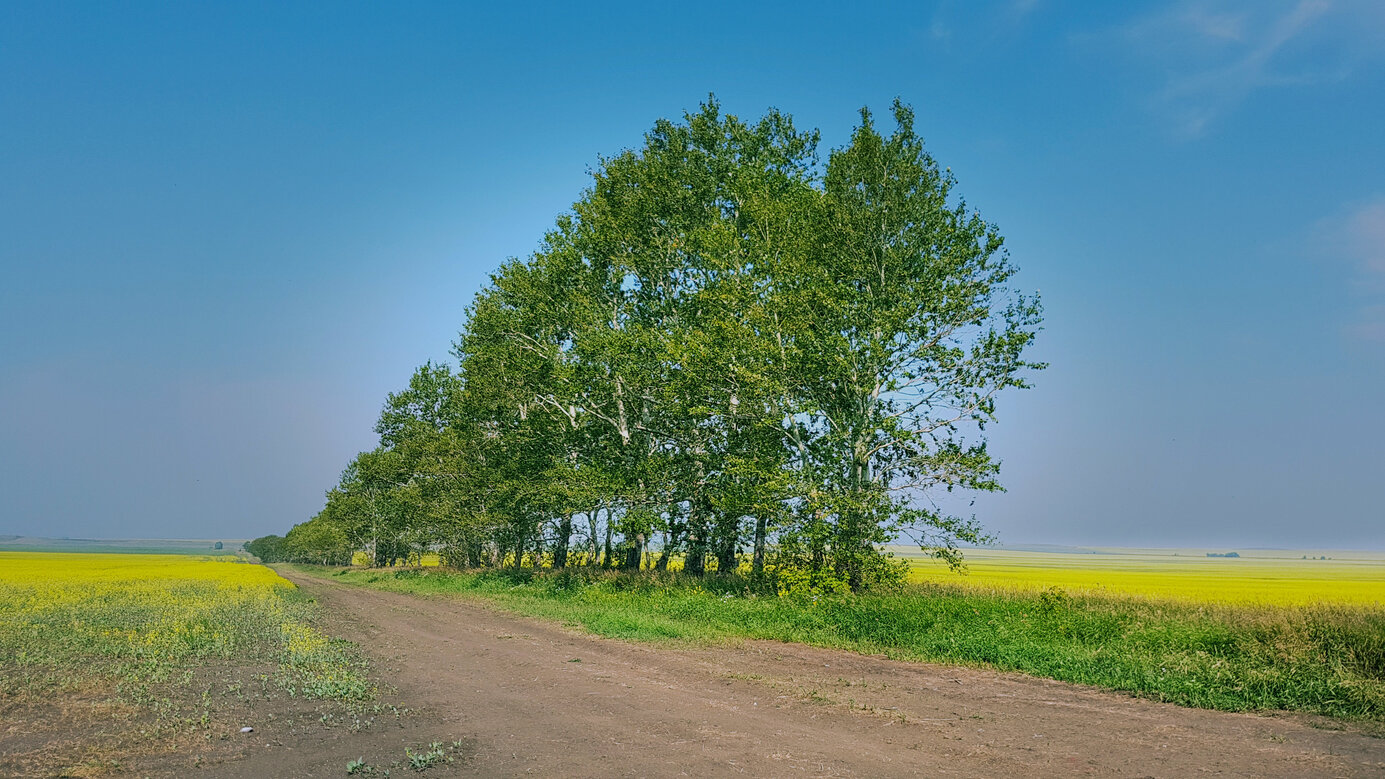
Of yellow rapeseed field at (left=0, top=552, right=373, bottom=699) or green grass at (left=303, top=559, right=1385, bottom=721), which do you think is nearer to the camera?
green grass at (left=303, top=559, right=1385, bottom=721)

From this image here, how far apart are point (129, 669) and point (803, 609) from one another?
14.1 meters

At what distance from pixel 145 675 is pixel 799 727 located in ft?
33.3

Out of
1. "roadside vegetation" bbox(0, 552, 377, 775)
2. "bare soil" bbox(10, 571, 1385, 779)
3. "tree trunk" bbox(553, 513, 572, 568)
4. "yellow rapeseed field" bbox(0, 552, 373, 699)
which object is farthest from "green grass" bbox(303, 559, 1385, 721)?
"tree trunk" bbox(553, 513, 572, 568)

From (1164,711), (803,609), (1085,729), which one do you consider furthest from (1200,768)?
(803,609)

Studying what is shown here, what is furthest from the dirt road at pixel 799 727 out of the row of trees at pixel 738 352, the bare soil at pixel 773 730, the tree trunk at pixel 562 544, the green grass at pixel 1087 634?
the tree trunk at pixel 562 544

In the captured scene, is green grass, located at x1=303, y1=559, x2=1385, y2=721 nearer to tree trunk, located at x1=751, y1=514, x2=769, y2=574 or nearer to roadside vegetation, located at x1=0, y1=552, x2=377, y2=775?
tree trunk, located at x1=751, y1=514, x2=769, y2=574

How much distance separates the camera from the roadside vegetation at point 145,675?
7.84 metres

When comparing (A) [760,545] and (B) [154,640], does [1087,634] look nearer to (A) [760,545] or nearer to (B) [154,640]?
(A) [760,545]

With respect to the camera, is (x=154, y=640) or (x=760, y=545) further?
(x=760, y=545)

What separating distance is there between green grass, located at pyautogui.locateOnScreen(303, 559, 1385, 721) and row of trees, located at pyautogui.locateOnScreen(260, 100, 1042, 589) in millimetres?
2464

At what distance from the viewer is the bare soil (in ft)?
23.7

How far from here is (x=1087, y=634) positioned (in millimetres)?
13977

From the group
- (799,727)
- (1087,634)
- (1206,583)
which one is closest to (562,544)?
(1087,634)

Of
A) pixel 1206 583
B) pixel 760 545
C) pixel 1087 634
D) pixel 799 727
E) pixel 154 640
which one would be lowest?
pixel 1206 583
